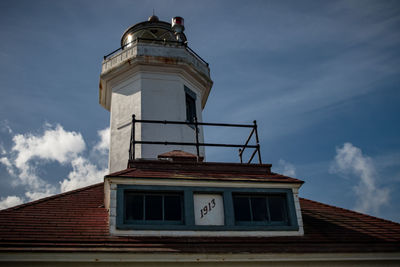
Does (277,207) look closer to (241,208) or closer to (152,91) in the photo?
(241,208)

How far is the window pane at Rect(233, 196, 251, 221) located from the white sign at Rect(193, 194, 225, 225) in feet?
1.26

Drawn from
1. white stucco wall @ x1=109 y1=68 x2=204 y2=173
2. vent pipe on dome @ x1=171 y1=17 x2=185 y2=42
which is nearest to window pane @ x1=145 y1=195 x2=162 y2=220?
white stucco wall @ x1=109 y1=68 x2=204 y2=173

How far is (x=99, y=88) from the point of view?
17.7m

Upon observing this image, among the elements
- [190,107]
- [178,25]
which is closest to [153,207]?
[190,107]

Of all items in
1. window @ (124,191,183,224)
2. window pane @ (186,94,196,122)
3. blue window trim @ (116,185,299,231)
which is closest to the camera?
blue window trim @ (116,185,299,231)

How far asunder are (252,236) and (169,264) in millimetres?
2228

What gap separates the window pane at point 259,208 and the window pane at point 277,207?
0.15m

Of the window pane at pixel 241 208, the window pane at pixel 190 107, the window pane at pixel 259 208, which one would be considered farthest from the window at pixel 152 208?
the window pane at pixel 190 107

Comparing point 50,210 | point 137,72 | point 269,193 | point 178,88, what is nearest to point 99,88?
point 137,72

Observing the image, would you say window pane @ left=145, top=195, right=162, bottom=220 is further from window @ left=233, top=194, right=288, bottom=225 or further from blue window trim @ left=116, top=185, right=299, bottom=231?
window @ left=233, top=194, right=288, bottom=225

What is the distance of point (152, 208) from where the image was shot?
9.98 meters

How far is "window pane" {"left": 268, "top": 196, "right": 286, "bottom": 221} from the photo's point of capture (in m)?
10.6

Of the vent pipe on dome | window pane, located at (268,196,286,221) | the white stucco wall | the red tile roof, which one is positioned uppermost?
the vent pipe on dome

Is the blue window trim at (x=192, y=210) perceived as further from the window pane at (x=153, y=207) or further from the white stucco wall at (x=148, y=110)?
the white stucco wall at (x=148, y=110)
